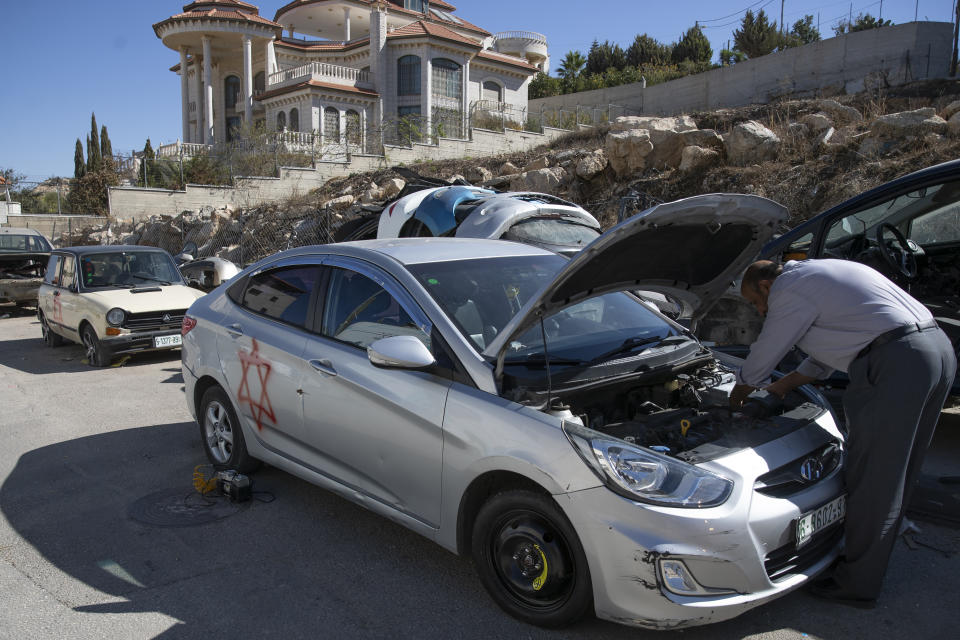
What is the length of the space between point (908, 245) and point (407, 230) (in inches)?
266

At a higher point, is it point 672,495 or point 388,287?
point 388,287

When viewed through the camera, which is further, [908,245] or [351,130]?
[351,130]

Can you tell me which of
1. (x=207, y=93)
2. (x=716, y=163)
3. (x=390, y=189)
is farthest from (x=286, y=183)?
(x=207, y=93)

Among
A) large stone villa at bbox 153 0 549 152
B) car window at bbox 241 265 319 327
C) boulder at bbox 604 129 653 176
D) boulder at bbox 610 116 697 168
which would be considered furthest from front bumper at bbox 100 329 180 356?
large stone villa at bbox 153 0 549 152

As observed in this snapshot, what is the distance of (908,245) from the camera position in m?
5.82

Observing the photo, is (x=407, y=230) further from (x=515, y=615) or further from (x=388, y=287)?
(x=515, y=615)

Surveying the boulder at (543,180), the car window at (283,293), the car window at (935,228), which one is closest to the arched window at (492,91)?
the boulder at (543,180)

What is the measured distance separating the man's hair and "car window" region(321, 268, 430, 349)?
66.6 inches

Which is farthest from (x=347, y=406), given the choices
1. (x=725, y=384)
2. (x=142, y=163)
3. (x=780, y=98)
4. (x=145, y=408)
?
(x=142, y=163)

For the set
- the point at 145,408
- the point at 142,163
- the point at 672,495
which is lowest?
the point at 145,408

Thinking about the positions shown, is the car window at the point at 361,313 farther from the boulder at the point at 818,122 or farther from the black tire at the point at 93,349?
the boulder at the point at 818,122

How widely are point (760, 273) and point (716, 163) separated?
38.3 feet

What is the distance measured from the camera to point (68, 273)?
10633 mm

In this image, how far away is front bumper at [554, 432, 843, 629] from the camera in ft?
8.93
